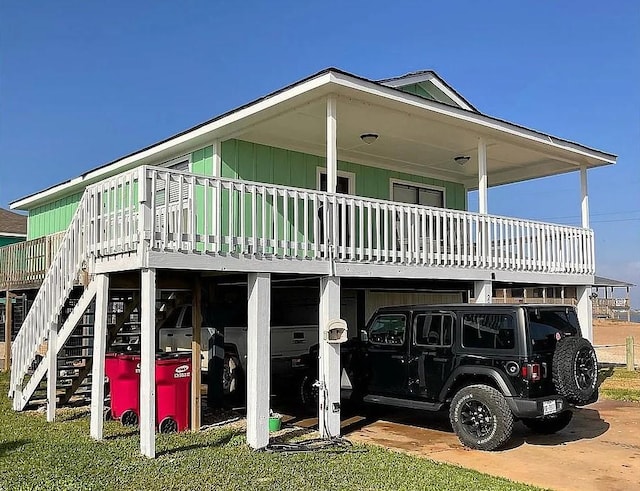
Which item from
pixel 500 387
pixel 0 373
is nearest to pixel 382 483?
pixel 500 387

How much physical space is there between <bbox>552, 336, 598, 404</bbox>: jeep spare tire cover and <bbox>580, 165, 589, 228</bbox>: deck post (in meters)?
7.59

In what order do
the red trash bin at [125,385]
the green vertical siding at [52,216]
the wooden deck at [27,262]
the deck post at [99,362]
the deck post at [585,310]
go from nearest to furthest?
the deck post at [99,362] < the red trash bin at [125,385] < the deck post at [585,310] < the wooden deck at [27,262] < the green vertical siding at [52,216]

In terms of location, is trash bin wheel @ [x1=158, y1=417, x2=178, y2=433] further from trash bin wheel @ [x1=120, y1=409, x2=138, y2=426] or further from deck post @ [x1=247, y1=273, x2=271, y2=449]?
deck post @ [x1=247, y1=273, x2=271, y2=449]

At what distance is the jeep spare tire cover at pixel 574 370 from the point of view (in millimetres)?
8664

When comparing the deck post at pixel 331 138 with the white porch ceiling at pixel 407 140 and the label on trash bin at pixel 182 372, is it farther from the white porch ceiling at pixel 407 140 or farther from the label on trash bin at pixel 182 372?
the label on trash bin at pixel 182 372

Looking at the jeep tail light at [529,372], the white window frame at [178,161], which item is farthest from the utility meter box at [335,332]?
the white window frame at [178,161]

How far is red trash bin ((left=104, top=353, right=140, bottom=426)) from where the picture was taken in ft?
33.9

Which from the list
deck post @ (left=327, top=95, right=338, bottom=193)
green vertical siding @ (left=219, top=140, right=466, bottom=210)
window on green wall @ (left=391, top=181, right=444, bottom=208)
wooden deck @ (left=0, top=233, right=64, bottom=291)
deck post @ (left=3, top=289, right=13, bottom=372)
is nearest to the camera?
deck post @ (left=327, top=95, right=338, bottom=193)

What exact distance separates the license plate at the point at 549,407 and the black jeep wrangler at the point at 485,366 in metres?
0.01

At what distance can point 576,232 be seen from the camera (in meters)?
15.3

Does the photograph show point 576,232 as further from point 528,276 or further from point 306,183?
point 306,183

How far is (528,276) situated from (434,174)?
16.1ft

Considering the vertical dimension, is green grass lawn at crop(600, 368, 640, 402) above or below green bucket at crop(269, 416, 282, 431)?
below

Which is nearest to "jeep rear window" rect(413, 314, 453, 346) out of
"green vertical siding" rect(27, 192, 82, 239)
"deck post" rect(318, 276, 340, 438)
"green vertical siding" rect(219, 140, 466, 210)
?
"deck post" rect(318, 276, 340, 438)
